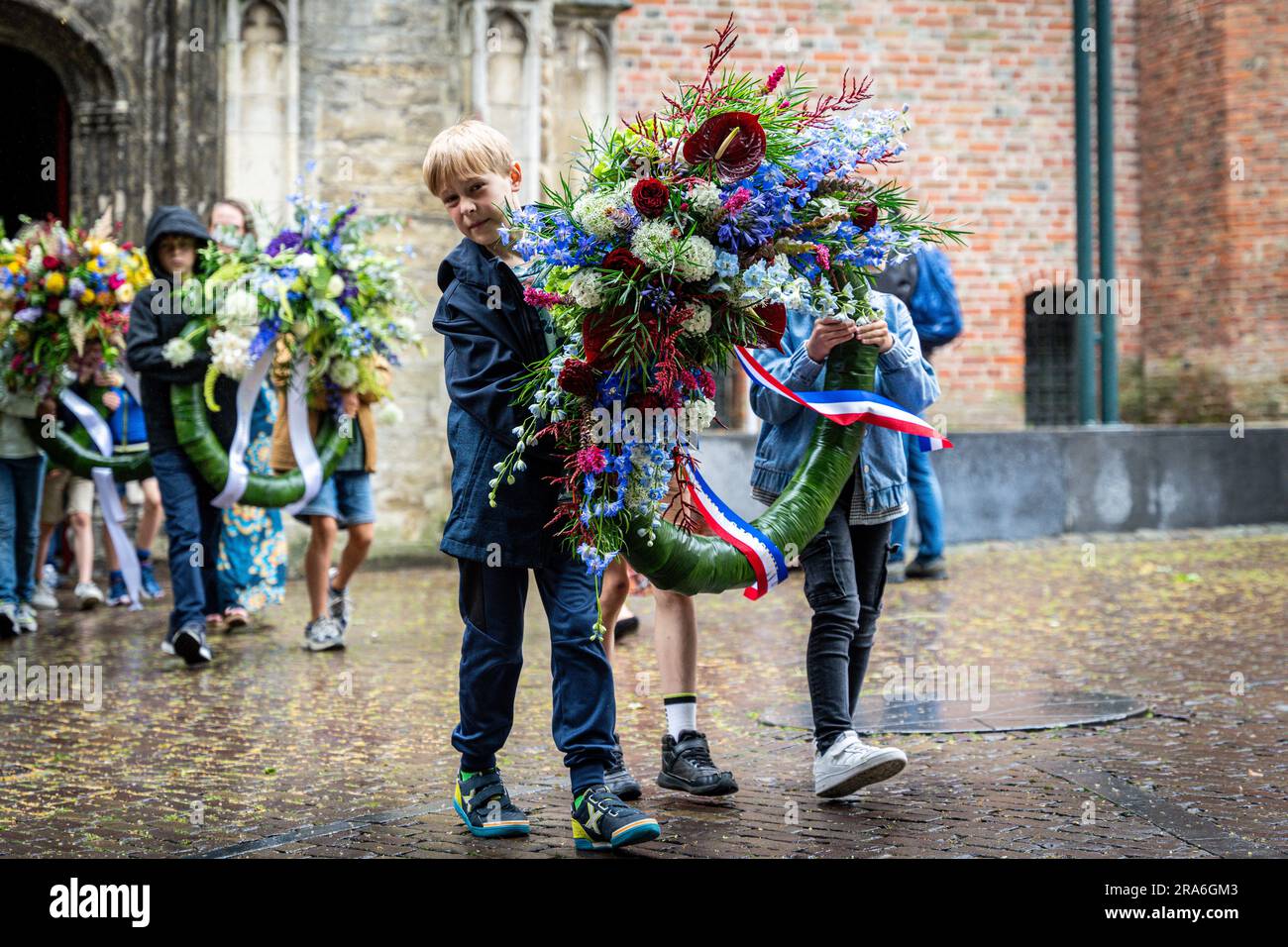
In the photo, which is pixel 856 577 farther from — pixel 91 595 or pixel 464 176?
pixel 91 595

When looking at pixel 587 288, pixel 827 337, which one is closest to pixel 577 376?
pixel 587 288

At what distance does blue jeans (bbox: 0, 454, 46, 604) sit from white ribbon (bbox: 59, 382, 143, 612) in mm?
437

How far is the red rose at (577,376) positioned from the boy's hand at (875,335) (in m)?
1.06

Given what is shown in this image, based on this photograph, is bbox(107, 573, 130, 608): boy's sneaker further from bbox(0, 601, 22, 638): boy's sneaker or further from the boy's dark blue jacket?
the boy's dark blue jacket

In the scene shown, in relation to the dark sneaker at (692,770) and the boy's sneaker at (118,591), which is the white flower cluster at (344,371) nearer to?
the boy's sneaker at (118,591)

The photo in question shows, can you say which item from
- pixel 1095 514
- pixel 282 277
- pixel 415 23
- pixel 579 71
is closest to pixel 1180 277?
pixel 1095 514

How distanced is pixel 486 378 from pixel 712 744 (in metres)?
2.03

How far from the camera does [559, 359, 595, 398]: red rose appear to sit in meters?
4.01

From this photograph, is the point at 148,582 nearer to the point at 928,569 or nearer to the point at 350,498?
the point at 350,498

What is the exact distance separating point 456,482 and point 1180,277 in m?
15.1

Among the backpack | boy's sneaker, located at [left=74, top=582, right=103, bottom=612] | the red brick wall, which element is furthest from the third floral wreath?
the red brick wall

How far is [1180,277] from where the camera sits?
17.8m

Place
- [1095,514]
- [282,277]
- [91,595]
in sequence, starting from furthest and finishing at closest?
[1095,514] < [91,595] < [282,277]
